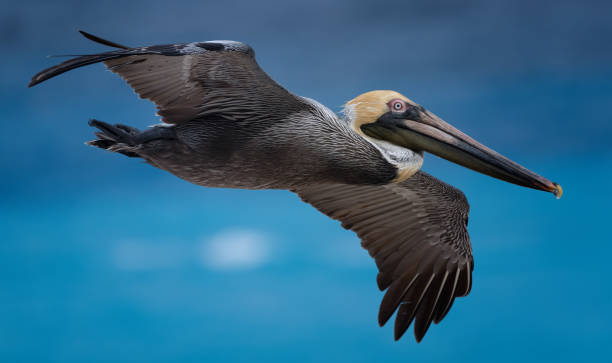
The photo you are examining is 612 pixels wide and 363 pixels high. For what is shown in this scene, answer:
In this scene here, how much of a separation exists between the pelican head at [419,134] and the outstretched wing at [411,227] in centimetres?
110

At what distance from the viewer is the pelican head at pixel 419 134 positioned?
14.3ft

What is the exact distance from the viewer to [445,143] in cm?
439

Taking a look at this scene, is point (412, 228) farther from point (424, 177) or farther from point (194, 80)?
point (194, 80)

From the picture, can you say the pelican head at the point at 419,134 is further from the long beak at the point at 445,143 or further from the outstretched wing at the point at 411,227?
the outstretched wing at the point at 411,227

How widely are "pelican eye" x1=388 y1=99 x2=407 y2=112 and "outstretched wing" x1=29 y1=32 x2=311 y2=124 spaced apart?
57 cm

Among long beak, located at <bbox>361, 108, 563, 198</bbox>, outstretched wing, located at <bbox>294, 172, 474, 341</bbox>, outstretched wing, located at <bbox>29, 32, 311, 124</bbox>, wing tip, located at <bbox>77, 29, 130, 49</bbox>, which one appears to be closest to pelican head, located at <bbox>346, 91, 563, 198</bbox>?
long beak, located at <bbox>361, 108, 563, 198</bbox>

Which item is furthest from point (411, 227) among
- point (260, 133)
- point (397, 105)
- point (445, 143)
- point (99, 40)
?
point (99, 40)

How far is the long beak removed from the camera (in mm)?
4344

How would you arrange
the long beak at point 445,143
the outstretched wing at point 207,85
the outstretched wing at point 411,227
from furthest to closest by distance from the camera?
1. the outstretched wing at point 411,227
2. the long beak at point 445,143
3. the outstretched wing at point 207,85

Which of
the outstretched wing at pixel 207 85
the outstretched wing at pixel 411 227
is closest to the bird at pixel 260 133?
the outstretched wing at pixel 207 85

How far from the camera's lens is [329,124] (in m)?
4.22

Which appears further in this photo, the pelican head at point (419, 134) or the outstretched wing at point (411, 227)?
the outstretched wing at point (411, 227)

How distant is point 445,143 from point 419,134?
7.2 inches

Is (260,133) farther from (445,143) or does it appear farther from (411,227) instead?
(411,227)
